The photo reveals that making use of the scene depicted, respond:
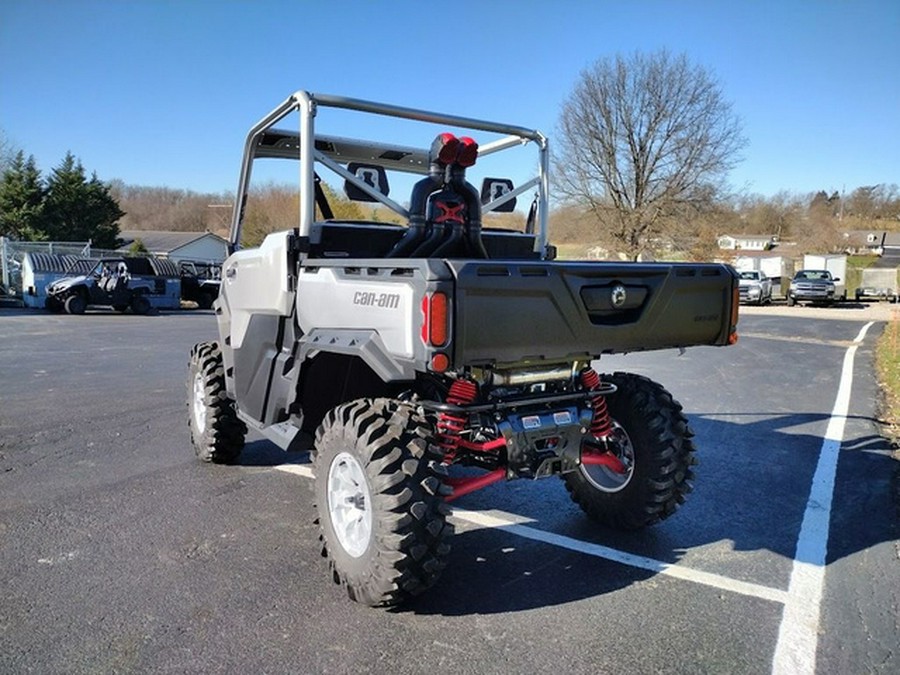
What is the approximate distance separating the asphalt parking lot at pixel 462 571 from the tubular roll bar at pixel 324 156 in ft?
6.52

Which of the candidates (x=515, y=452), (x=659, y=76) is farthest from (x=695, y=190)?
(x=515, y=452)

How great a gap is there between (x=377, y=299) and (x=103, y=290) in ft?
70.3

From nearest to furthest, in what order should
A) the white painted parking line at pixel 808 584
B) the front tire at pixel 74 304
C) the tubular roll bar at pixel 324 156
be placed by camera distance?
1. the white painted parking line at pixel 808 584
2. the tubular roll bar at pixel 324 156
3. the front tire at pixel 74 304

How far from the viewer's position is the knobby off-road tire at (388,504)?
3076 millimetres

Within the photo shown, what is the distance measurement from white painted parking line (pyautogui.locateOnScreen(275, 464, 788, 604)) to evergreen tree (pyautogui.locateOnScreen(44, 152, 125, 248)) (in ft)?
143

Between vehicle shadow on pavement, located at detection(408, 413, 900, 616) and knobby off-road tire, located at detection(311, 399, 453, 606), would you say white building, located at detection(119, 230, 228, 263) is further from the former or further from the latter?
knobby off-road tire, located at detection(311, 399, 453, 606)

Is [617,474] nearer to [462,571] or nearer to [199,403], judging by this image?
[462,571]

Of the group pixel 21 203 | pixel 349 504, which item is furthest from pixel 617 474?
pixel 21 203

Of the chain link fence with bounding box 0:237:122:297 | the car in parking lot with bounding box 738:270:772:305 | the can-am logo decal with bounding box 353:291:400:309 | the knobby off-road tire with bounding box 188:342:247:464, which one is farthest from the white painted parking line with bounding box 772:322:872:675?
the car in parking lot with bounding box 738:270:772:305

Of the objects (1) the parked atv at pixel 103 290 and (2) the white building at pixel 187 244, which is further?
(2) the white building at pixel 187 244

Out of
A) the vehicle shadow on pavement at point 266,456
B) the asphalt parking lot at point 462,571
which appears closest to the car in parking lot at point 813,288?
the asphalt parking lot at point 462,571

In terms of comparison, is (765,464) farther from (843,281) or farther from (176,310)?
(843,281)

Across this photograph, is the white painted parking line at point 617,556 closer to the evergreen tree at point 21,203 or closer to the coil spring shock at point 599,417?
the coil spring shock at point 599,417

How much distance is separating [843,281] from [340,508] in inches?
1693
